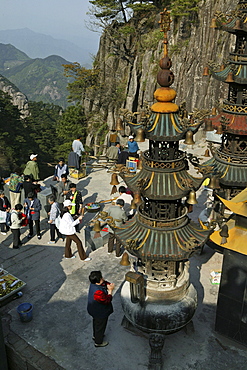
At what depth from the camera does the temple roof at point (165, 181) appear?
657 centimetres

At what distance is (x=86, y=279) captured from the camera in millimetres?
9867

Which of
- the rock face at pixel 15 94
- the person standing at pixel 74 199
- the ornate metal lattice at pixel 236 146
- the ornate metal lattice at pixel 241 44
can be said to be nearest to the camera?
the ornate metal lattice at pixel 241 44

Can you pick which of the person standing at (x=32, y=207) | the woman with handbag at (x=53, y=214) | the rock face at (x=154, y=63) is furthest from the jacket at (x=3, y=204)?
the rock face at (x=154, y=63)

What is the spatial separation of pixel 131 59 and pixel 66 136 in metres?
11.4

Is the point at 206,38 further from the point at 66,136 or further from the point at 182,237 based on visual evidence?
the point at 182,237

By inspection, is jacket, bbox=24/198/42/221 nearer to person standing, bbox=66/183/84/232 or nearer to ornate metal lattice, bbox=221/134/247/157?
person standing, bbox=66/183/84/232

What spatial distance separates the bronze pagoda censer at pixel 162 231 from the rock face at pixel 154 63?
16.8 meters

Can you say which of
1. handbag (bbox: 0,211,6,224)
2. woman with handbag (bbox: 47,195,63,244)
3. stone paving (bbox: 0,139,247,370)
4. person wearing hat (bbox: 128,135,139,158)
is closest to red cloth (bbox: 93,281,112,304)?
stone paving (bbox: 0,139,247,370)

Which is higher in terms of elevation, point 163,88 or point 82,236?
point 163,88

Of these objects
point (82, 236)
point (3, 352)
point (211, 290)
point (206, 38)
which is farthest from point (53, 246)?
point (206, 38)

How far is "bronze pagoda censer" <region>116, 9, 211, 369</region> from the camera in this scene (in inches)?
256

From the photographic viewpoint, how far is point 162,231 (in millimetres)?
6965

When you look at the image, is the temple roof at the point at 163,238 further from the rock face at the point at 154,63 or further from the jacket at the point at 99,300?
the rock face at the point at 154,63

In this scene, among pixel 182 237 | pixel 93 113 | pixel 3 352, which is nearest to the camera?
pixel 182 237
